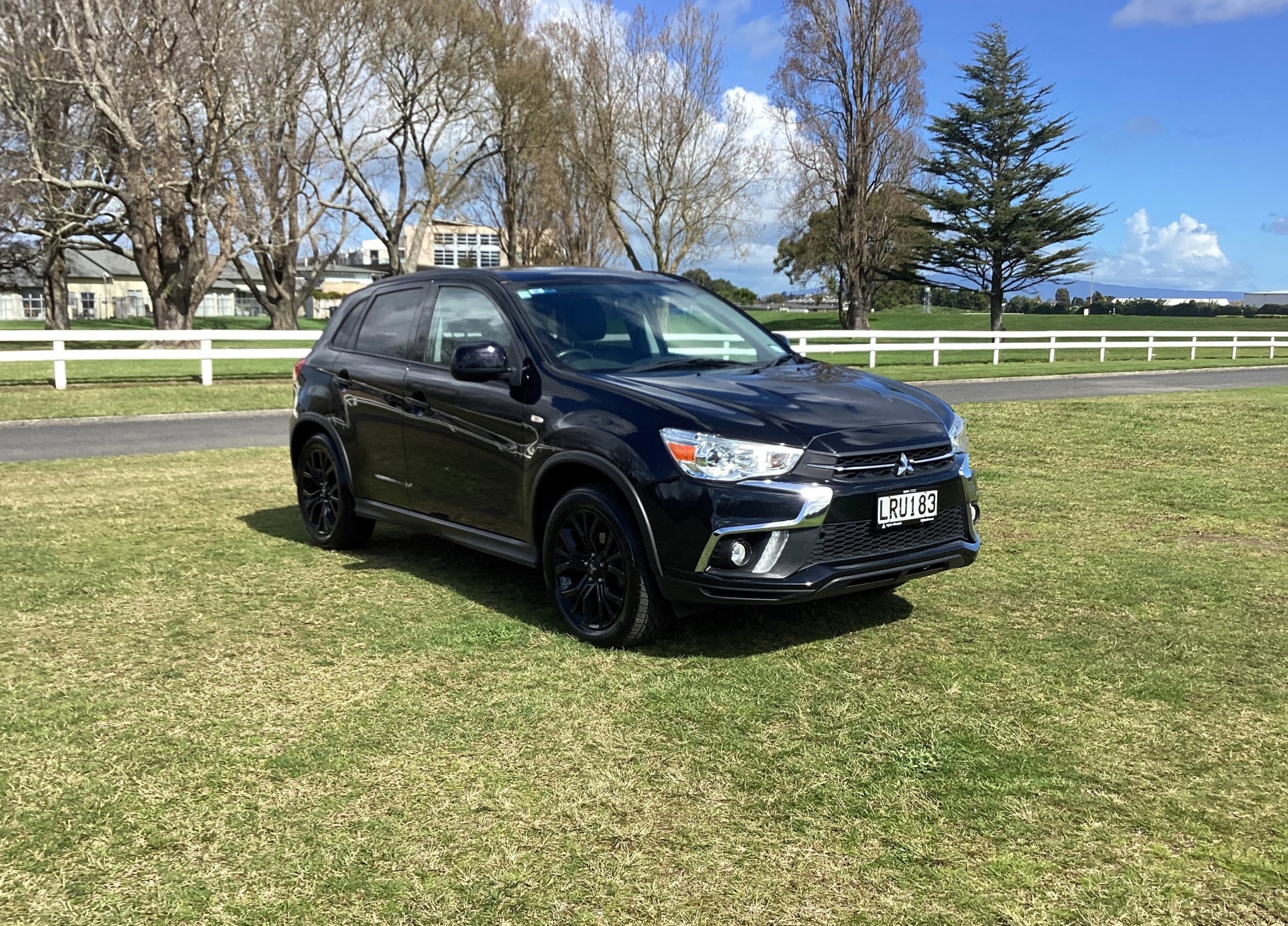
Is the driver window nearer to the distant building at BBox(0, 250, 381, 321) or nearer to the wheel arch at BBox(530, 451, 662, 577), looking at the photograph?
the wheel arch at BBox(530, 451, 662, 577)

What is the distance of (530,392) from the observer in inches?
215

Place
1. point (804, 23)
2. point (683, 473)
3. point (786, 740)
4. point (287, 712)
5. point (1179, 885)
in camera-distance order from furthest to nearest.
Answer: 1. point (804, 23)
2. point (683, 473)
3. point (287, 712)
4. point (786, 740)
5. point (1179, 885)

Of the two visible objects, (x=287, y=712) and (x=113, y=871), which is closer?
(x=113, y=871)

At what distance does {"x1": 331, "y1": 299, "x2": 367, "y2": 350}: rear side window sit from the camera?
7.18 metres

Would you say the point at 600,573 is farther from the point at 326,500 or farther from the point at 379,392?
the point at 326,500

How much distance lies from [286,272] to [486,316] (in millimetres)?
35982

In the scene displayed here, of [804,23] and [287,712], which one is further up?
[804,23]

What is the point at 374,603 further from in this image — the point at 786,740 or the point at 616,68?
the point at 616,68

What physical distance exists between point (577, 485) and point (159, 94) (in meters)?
24.7

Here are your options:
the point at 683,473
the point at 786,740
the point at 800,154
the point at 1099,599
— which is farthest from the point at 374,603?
the point at 800,154

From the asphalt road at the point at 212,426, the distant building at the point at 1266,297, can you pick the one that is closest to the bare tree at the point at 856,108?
the asphalt road at the point at 212,426

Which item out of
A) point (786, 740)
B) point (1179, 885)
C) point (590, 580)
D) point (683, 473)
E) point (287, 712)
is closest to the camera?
point (1179, 885)

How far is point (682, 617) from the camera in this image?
5371 millimetres

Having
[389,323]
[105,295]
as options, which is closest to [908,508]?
[389,323]
